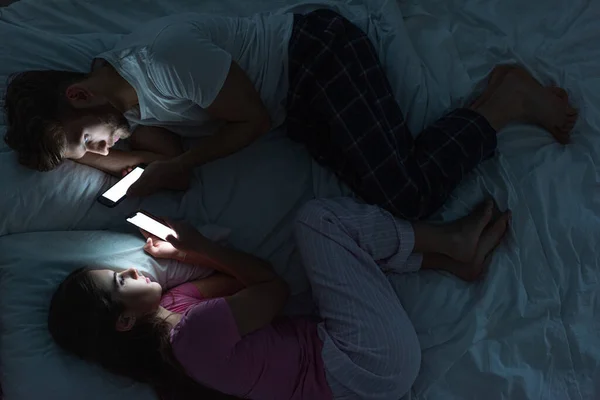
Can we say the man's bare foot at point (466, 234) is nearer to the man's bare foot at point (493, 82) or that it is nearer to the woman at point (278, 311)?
the woman at point (278, 311)

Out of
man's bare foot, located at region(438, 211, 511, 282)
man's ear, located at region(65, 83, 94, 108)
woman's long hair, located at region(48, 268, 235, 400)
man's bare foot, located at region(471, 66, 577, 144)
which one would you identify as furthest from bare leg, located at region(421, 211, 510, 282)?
man's ear, located at region(65, 83, 94, 108)

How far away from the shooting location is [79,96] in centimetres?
107

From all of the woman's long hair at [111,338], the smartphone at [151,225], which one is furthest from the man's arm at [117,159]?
the woman's long hair at [111,338]

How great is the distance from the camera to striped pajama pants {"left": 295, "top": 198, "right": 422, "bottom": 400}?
3.61ft

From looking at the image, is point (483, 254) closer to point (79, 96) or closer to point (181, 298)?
point (181, 298)

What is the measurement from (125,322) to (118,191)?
271 mm

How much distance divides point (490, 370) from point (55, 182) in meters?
0.94

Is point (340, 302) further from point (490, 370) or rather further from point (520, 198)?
point (520, 198)

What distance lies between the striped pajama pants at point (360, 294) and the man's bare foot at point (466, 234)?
0.07 metres

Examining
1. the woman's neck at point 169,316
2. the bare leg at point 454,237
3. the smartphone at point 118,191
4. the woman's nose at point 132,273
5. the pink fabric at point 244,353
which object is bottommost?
the pink fabric at point 244,353

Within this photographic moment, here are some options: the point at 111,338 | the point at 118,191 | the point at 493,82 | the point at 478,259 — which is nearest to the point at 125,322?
the point at 111,338

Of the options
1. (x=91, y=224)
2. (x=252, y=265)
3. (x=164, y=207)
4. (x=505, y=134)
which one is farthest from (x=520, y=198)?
(x=91, y=224)

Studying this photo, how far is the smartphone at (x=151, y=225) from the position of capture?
116cm

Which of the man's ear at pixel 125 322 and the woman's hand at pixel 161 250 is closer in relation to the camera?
the man's ear at pixel 125 322
